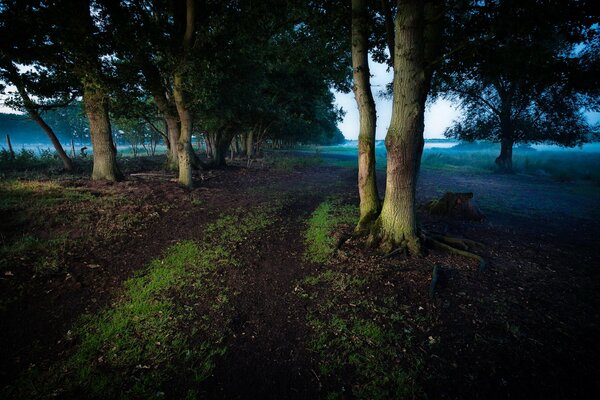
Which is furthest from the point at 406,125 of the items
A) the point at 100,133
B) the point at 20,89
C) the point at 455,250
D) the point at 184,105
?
the point at 20,89

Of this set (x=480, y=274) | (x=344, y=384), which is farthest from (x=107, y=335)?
(x=480, y=274)

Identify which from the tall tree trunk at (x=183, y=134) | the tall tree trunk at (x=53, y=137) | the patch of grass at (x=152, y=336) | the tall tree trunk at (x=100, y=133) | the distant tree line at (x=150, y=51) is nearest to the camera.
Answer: the patch of grass at (x=152, y=336)

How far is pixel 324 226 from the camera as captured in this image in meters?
8.28

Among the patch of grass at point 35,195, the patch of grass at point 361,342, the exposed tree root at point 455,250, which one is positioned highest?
Answer: the patch of grass at point 35,195

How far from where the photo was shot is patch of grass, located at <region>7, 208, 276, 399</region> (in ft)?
9.90

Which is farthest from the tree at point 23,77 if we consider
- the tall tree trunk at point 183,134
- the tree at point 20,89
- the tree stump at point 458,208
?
the tree stump at point 458,208

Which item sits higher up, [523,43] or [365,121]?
[523,43]

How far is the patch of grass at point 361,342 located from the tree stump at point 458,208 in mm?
6128

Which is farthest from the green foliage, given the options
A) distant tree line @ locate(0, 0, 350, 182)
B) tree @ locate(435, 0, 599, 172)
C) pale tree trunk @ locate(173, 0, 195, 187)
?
pale tree trunk @ locate(173, 0, 195, 187)

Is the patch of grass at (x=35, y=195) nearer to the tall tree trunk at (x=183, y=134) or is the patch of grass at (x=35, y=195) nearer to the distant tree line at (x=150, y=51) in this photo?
the distant tree line at (x=150, y=51)

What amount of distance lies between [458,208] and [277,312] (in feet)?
27.6

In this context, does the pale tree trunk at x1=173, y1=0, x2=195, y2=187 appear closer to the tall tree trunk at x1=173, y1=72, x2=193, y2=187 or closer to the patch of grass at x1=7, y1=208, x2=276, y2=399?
the tall tree trunk at x1=173, y1=72, x2=193, y2=187

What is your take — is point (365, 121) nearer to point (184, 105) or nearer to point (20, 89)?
point (184, 105)

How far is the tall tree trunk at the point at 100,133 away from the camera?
11274 millimetres
